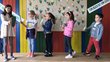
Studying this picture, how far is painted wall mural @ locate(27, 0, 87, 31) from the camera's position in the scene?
251 inches

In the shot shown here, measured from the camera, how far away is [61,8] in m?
6.39

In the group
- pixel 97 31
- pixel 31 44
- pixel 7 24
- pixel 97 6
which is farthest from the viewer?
pixel 97 6

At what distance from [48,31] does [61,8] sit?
0.66 m

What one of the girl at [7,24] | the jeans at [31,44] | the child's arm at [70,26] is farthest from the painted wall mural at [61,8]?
the girl at [7,24]

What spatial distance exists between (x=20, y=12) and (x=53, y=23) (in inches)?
33.1

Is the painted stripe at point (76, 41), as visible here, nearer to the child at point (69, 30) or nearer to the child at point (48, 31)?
the child at point (69, 30)

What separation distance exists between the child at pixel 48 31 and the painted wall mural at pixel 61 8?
0.24 m

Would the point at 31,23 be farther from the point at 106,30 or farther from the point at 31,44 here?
the point at 106,30

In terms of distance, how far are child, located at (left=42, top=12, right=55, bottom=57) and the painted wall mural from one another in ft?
0.78

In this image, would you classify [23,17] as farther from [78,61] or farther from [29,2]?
[78,61]

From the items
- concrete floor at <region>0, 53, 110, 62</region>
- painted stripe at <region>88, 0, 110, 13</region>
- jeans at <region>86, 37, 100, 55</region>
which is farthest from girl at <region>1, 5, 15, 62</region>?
painted stripe at <region>88, 0, 110, 13</region>

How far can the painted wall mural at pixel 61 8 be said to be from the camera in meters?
6.37

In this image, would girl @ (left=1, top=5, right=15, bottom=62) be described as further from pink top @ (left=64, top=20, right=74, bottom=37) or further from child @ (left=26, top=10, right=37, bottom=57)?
pink top @ (left=64, top=20, right=74, bottom=37)

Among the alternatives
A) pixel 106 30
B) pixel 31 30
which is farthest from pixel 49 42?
pixel 106 30
